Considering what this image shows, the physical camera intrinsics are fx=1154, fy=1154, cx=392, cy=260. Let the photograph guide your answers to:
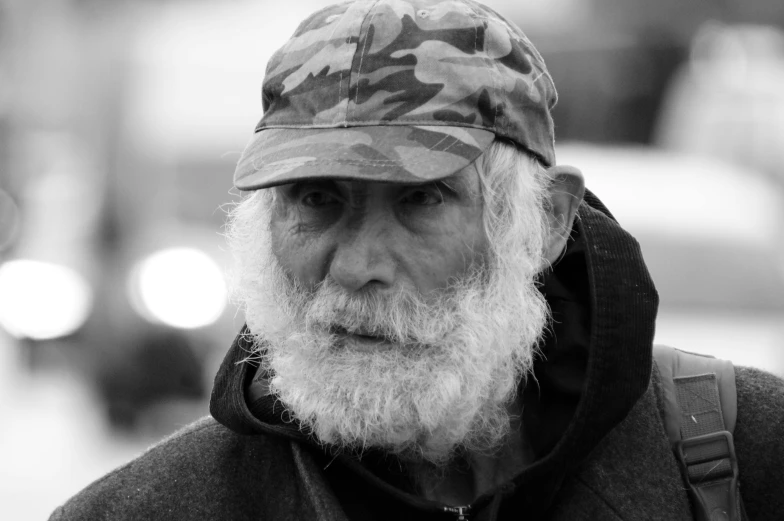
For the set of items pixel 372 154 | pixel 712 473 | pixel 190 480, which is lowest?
pixel 190 480

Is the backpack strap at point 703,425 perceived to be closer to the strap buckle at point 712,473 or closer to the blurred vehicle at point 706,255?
the strap buckle at point 712,473

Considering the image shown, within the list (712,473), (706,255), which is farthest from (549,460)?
(706,255)

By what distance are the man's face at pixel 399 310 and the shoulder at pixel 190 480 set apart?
0.14m

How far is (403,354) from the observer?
8.27 feet

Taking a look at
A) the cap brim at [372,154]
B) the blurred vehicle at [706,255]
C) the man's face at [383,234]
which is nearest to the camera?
the cap brim at [372,154]

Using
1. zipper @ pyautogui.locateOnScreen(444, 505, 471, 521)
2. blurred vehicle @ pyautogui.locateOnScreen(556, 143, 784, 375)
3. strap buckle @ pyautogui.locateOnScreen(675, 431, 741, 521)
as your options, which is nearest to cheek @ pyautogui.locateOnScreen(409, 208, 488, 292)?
zipper @ pyautogui.locateOnScreen(444, 505, 471, 521)

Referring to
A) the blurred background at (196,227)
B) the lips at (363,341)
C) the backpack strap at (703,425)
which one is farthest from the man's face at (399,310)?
the blurred background at (196,227)

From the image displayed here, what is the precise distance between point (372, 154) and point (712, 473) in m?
1.02

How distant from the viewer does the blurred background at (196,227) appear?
7.81 m

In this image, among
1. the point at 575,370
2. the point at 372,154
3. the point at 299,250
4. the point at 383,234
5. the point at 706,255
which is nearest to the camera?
the point at 372,154

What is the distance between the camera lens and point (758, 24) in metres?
21.2

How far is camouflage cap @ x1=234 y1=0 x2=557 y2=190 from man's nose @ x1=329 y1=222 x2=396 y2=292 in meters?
0.18

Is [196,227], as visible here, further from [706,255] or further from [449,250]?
[449,250]

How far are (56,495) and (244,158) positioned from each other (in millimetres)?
5743
